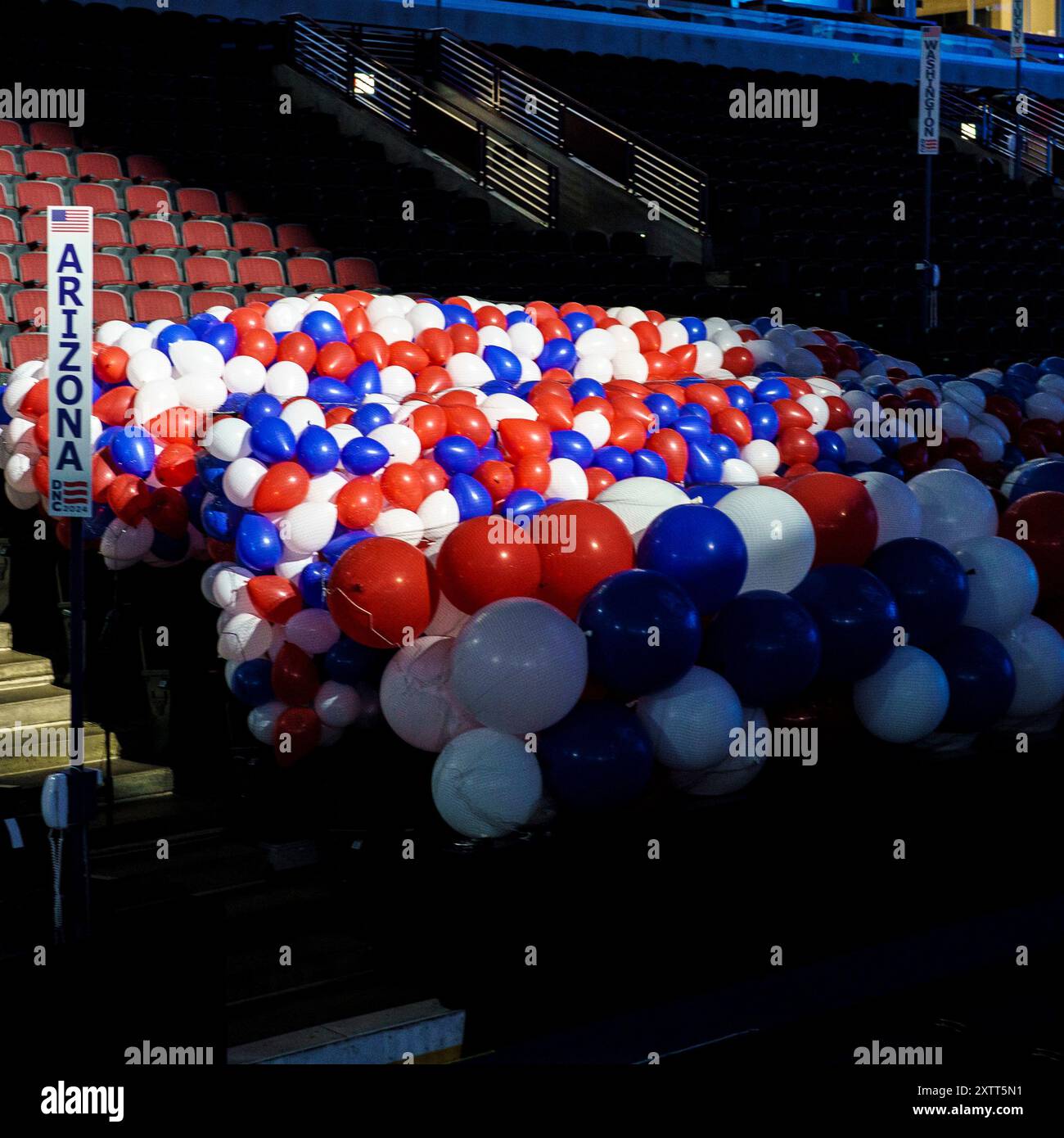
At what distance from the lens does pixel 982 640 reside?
Result: 16.5ft

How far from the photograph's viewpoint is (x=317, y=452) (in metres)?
5.30

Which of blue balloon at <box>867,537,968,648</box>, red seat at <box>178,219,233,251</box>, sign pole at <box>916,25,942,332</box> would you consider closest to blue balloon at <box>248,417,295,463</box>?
blue balloon at <box>867,537,968,648</box>

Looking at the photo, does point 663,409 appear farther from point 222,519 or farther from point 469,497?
point 222,519

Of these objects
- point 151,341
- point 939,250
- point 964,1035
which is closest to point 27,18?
point 151,341

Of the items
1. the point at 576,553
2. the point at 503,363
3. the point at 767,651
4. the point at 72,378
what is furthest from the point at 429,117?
the point at 72,378

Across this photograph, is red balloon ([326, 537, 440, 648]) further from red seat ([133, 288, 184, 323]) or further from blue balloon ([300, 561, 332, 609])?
red seat ([133, 288, 184, 323])

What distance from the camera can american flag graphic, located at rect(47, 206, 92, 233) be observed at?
3.54 metres

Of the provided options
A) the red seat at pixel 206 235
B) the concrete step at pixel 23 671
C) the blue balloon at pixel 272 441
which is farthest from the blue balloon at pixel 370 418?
the red seat at pixel 206 235

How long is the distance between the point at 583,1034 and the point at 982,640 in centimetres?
189

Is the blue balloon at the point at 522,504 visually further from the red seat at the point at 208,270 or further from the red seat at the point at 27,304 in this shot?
the red seat at the point at 208,270

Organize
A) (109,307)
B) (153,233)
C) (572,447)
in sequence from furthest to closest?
(153,233) < (109,307) < (572,447)

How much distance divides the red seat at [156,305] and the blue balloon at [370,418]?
257 centimetres

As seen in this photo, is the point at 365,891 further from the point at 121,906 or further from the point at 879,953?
the point at 879,953

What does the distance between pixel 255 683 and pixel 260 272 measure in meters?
4.71
